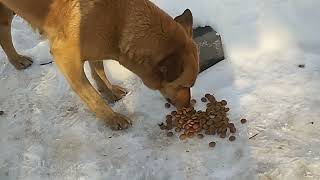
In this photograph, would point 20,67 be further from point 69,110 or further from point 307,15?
point 307,15

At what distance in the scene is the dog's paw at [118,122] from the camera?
4.05m

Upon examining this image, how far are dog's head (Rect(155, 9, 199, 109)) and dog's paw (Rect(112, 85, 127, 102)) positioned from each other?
27.0 inches

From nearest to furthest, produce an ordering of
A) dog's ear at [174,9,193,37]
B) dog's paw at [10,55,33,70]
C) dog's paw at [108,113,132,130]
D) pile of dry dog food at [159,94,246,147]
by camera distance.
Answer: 1. dog's ear at [174,9,193,37]
2. pile of dry dog food at [159,94,246,147]
3. dog's paw at [108,113,132,130]
4. dog's paw at [10,55,33,70]

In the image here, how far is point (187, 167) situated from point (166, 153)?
0.69 ft

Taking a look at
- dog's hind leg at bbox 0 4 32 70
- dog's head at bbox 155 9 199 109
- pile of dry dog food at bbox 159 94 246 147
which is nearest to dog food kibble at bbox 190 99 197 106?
pile of dry dog food at bbox 159 94 246 147

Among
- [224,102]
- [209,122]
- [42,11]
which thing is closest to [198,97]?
[224,102]

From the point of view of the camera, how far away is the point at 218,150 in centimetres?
381

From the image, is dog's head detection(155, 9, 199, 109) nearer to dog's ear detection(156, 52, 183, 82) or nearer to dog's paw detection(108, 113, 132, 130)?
dog's ear detection(156, 52, 183, 82)

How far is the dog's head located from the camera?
3.41 meters

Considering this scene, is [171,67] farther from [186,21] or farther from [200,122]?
[200,122]

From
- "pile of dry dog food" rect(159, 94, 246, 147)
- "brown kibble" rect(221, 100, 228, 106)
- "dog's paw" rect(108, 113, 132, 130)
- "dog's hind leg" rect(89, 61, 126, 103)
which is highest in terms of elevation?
"brown kibble" rect(221, 100, 228, 106)

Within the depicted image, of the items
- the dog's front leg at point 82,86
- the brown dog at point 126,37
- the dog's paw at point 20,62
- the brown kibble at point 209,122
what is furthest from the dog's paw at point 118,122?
the dog's paw at point 20,62

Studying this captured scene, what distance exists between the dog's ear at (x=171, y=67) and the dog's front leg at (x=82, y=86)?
619mm

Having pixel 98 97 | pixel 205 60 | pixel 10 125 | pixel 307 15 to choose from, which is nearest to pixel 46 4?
pixel 98 97
